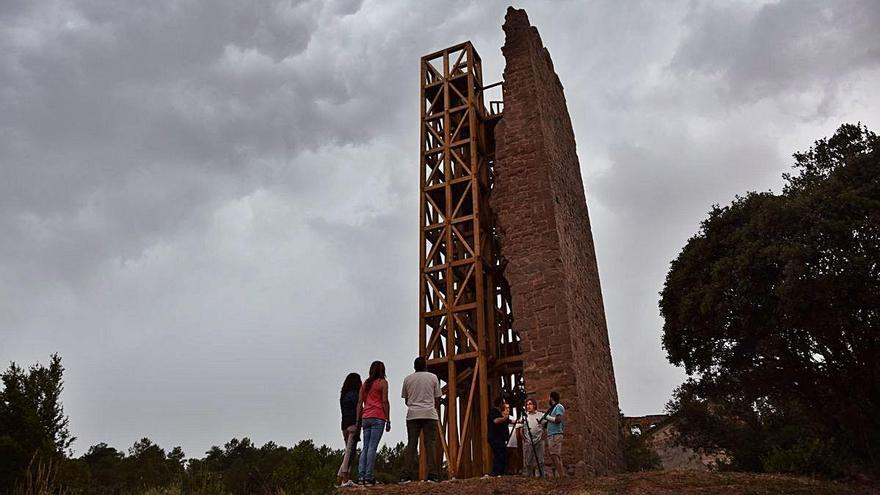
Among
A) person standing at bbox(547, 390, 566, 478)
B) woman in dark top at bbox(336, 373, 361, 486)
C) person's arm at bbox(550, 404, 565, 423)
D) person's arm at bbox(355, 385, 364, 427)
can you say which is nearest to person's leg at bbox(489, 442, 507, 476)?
person standing at bbox(547, 390, 566, 478)

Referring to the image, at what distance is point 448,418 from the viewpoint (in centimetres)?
1374

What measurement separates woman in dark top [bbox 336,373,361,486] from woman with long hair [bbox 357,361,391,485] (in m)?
0.29

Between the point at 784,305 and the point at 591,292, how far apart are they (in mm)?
3768

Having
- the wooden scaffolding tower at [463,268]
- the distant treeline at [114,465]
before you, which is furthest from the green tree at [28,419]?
the wooden scaffolding tower at [463,268]

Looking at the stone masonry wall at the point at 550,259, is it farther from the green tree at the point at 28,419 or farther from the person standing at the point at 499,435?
the green tree at the point at 28,419

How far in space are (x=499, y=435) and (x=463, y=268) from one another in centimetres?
528

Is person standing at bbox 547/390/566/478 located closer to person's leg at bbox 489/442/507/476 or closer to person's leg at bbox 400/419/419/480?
person's leg at bbox 489/442/507/476

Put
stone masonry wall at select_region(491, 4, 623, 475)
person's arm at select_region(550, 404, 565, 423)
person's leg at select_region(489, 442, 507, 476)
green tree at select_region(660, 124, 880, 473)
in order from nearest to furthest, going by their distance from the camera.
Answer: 1. person's arm at select_region(550, 404, 565, 423)
2. person's leg at select_region(489, 442, 507, 476)
3. stone masonry wall at select_region(491, 4, 623, 475)
4. green tree at select_region(660, 124, 880, 473)

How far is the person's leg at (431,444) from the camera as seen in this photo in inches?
345

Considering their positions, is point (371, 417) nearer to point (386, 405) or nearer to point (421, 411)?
point (386, 405)

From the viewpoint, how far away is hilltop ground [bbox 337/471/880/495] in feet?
25.1

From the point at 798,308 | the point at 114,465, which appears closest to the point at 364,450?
the point at 798,308

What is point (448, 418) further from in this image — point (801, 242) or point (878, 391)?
point (878, 391)

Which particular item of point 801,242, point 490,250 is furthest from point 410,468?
point 801,242
